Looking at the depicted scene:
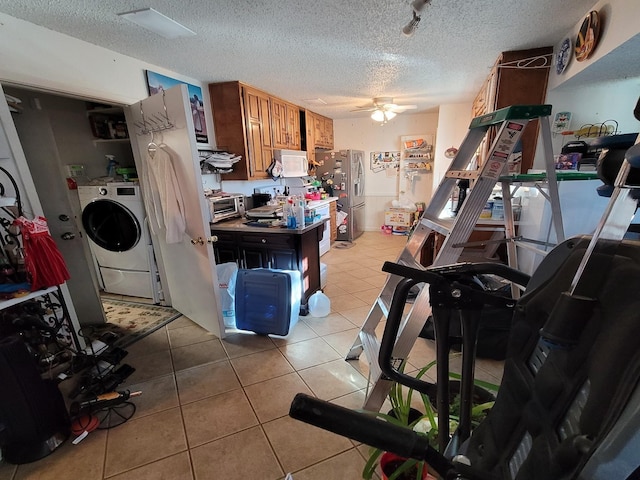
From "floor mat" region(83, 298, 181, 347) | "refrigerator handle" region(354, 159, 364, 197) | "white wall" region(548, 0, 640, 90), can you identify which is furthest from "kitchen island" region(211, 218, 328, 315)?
"refrigerator handle" region(354, 159, 364, 197)

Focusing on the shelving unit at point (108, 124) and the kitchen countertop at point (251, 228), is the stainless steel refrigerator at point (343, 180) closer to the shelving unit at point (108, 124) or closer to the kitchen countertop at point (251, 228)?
the kitchen countertop at point (251, 228)

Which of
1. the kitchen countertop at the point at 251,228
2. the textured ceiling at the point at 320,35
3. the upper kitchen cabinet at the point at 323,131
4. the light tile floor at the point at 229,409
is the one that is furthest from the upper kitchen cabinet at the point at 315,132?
the light tile floor at the point at 229,409

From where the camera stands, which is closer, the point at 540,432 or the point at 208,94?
the point at 540,432

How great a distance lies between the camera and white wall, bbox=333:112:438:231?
547cm

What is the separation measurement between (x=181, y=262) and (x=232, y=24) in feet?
6.15

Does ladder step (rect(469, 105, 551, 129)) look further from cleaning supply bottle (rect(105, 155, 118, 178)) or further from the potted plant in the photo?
cleaning supply bottle (rect(105, 155, 118, 178))

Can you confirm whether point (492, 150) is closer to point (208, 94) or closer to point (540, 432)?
point (540, 432)

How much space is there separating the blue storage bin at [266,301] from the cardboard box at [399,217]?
12.7 ft

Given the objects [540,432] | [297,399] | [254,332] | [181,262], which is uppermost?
[297,399]

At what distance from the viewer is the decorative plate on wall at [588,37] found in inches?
66.6

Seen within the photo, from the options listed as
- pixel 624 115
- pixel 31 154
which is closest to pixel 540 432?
pixel 624 115

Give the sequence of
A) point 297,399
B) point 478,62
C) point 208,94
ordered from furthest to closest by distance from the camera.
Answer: point 208,94 → point 478,62 → point 297,399

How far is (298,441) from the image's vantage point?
58.7 inches

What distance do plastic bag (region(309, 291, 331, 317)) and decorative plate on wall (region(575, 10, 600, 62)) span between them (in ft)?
8.54
